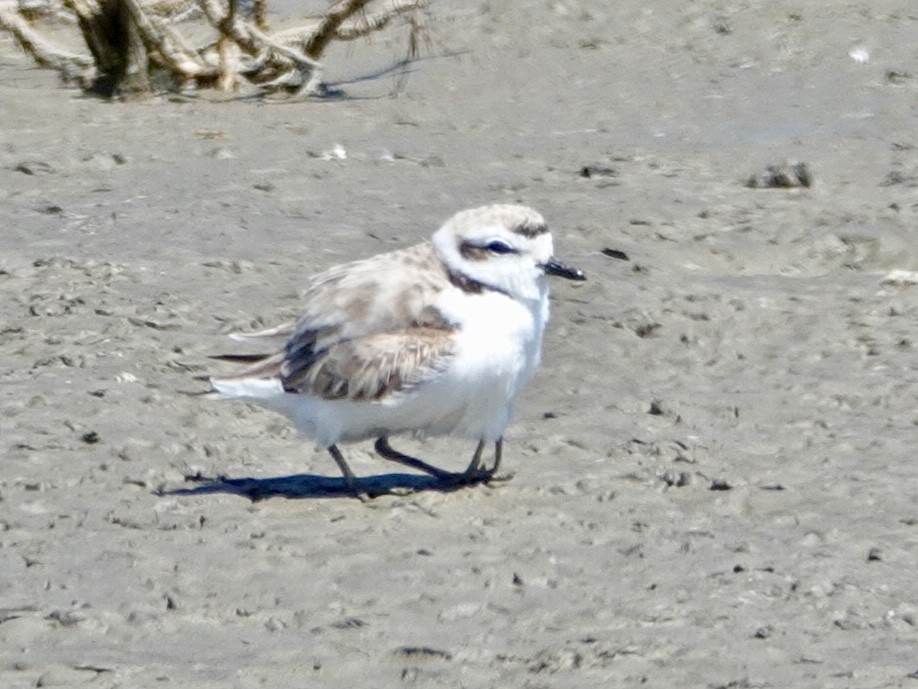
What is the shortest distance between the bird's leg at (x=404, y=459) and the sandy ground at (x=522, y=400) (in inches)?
8.7

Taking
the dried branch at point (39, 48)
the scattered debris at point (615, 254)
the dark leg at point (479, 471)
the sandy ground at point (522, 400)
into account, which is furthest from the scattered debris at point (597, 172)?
the dark leg at point (479, 471)

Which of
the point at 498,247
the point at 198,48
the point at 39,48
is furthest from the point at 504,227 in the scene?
the point at 39,48

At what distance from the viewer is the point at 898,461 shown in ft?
21.5

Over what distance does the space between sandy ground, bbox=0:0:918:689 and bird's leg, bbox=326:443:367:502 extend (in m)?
0.11

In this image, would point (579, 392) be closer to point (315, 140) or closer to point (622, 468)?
point (622, 468)

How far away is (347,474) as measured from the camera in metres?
6.27

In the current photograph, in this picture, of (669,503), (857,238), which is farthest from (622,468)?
(857,238)

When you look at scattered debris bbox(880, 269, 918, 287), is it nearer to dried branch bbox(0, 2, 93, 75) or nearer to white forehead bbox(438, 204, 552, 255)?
white forehead bbox(438, 204, 552, 255)

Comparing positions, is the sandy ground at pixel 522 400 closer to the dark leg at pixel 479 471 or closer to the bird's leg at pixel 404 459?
the dark leg at pixel 479 471

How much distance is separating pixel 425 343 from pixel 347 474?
56 centimetres

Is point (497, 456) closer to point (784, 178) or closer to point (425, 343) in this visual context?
point (425, 343)

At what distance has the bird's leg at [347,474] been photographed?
6.27 metres

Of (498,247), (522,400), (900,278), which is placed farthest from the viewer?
(900,278)

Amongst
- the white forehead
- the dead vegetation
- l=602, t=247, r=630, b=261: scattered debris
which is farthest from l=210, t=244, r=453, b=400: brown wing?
the dead vegetation
